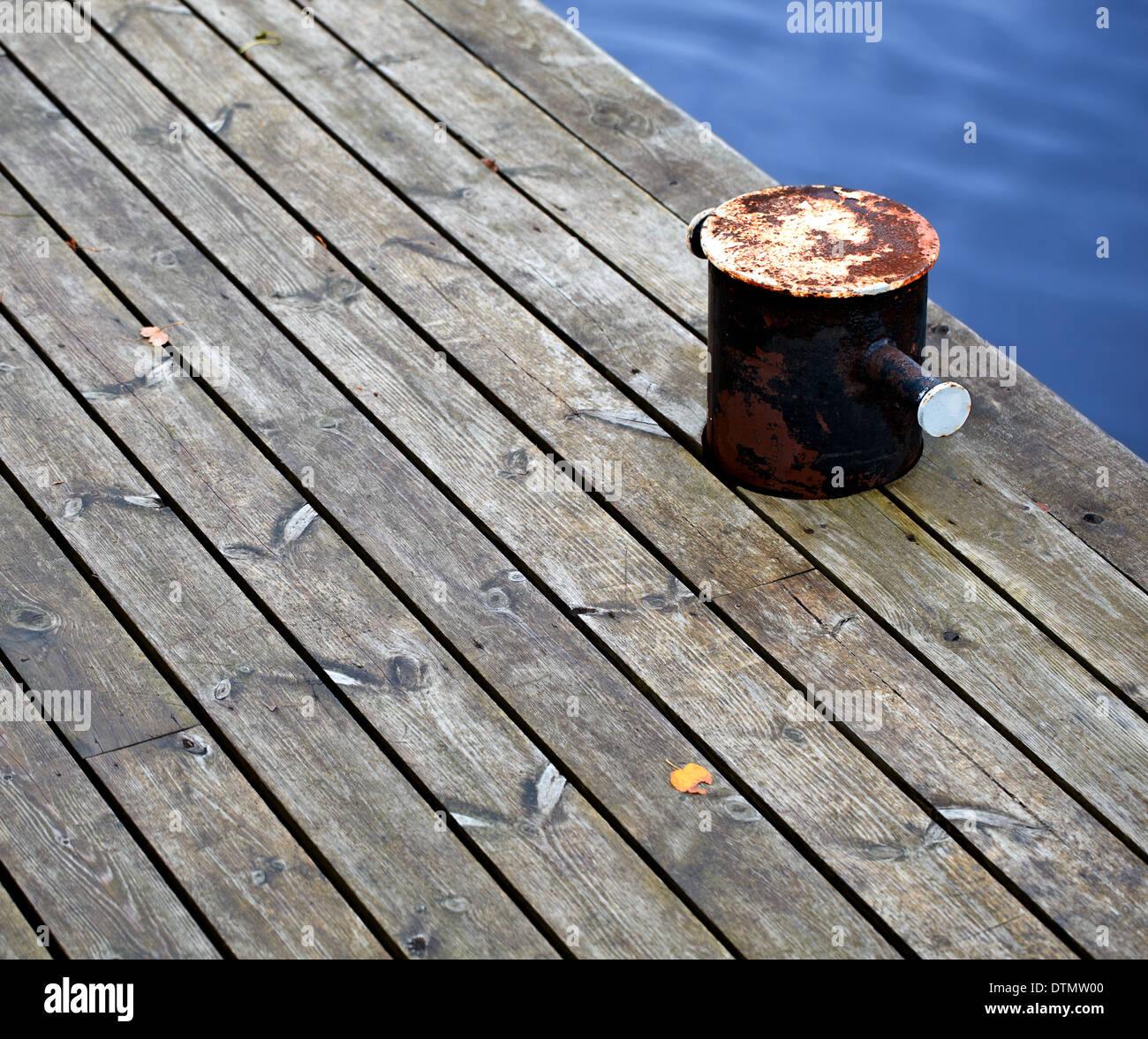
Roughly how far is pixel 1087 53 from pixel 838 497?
A: 360 cm

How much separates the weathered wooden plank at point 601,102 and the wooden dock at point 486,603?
2cm

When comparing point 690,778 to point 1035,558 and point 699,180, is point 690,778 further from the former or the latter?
point 699,180

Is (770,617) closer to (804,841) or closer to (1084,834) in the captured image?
(804,841)

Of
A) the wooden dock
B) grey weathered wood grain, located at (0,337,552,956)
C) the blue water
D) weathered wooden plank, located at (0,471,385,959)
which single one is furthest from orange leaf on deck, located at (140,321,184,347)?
the blue water

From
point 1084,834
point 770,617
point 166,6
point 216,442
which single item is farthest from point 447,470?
point 166,6

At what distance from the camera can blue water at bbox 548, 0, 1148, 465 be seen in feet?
14.7

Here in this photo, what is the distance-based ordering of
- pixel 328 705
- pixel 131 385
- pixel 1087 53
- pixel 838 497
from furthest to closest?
pixel 1087 53 → pixel 131 385 → pixel 838 497 → pixel 328 705

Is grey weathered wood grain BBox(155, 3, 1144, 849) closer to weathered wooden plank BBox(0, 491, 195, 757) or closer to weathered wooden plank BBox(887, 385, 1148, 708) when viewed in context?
weathered wooden plank BBox(887, 385, 1148, 708)

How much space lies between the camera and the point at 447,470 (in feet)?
7.68

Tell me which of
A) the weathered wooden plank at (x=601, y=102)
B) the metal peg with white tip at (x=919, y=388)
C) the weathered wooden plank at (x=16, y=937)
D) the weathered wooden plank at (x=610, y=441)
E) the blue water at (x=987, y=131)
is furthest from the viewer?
the blue water at (x=987, y=131)

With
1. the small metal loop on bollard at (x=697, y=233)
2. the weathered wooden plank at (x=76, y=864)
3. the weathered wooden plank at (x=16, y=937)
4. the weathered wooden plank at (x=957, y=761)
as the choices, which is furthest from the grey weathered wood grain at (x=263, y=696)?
the small metal loop on bollard at (x=697, y=233)

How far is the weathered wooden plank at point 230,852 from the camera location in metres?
1.67

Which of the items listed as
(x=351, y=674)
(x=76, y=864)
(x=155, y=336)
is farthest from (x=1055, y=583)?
(x=155, y=336)

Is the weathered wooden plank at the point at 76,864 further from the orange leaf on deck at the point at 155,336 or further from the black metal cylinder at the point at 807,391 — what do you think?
the black metal cylinder at the point at 807,391
